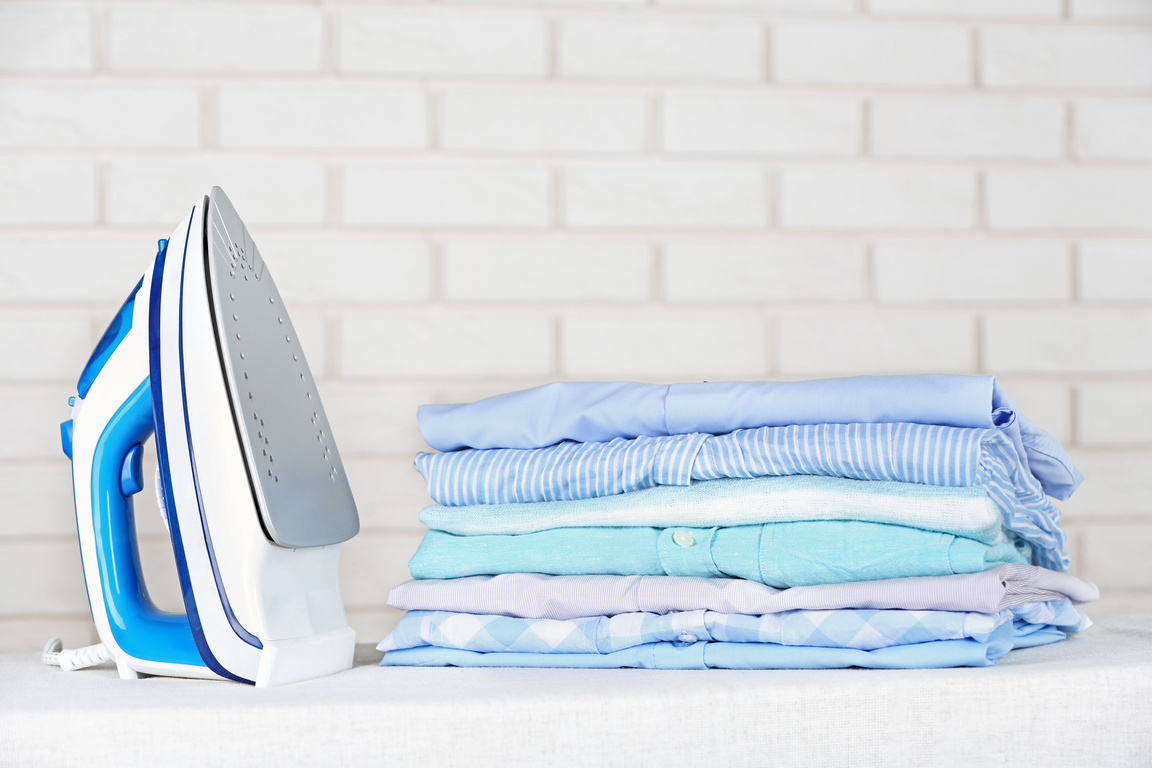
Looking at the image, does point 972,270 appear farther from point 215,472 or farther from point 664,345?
point 215,472

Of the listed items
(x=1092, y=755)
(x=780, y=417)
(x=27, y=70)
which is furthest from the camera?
(x=27, y=70)

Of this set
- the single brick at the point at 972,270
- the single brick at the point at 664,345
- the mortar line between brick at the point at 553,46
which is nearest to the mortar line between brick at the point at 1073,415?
the single brick at the point at 972,270

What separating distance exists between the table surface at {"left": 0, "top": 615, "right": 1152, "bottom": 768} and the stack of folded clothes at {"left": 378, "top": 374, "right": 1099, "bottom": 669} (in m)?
0.05

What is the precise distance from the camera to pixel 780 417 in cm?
62

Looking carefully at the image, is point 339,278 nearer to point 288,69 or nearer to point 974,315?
point 288,69

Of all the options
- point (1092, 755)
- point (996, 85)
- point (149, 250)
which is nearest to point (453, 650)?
point (1092, 755)

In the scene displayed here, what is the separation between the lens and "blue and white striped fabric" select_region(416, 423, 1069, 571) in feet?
1.86

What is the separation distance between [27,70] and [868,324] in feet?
3.10

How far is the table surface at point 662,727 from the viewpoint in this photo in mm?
499

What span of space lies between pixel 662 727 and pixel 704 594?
4.4 inches

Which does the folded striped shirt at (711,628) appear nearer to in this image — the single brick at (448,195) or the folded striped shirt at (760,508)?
the folded striped shirt at (760,508)

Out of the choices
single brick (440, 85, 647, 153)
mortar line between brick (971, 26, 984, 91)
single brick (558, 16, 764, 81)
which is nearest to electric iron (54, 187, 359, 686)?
single brick (440, 85, 647, 153)

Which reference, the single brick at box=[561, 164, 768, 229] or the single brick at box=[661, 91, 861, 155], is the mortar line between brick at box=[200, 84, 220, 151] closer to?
the single brick at box=[561, 164, 768, 229]

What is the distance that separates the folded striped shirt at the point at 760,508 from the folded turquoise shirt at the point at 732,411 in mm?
50
